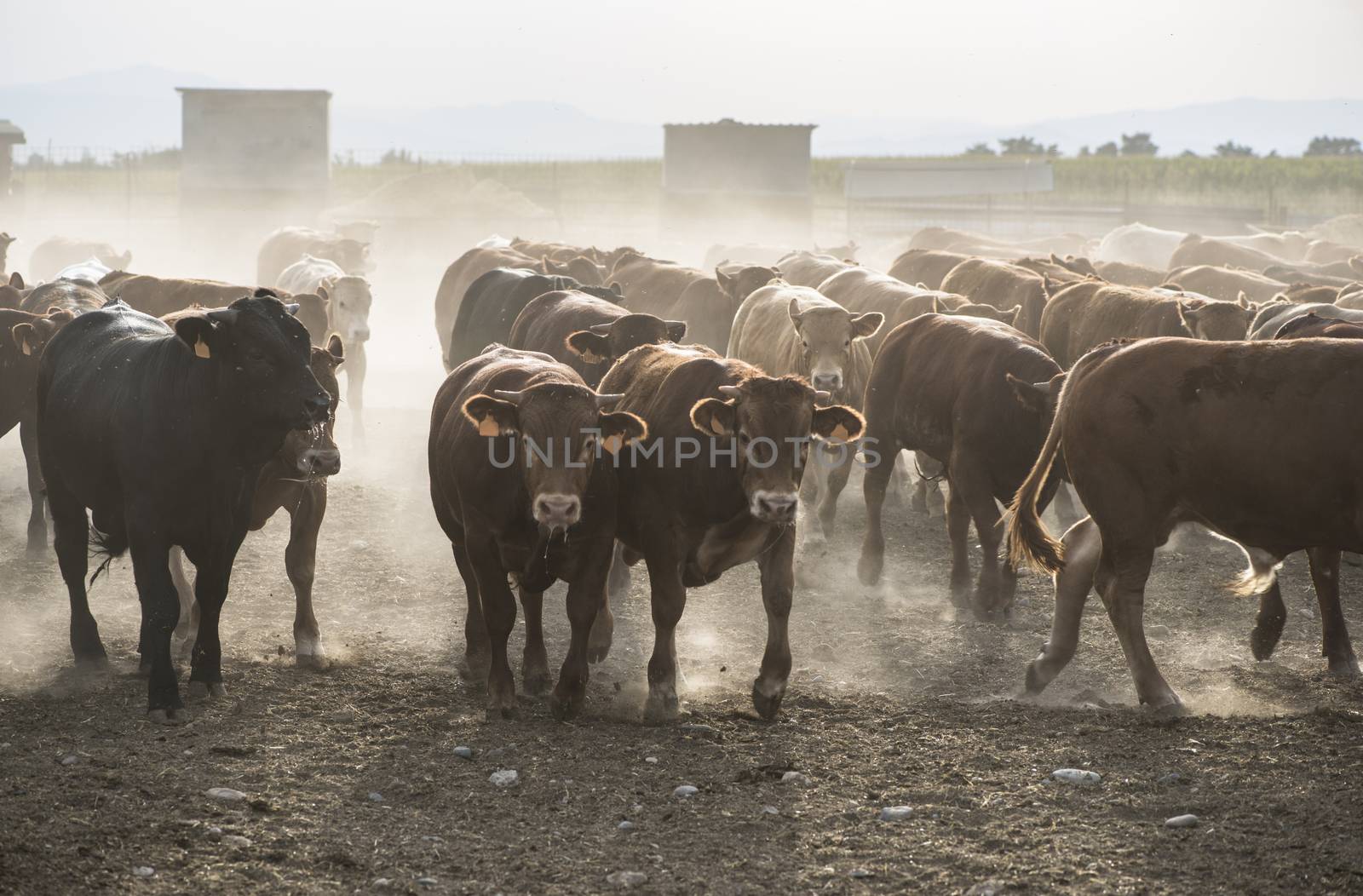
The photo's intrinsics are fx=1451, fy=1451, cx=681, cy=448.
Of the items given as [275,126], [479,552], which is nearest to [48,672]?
[479,552]

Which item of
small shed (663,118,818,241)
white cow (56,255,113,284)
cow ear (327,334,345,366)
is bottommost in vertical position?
cow ear (327,334,345,366)

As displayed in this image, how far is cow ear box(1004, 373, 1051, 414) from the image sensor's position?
827 centimetres

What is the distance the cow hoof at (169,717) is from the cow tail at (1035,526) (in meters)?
3.96

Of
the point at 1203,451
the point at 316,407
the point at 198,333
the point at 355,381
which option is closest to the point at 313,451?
the point at 316,407

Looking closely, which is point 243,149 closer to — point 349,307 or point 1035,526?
point 349,307

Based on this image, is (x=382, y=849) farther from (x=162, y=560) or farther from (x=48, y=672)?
(x=48, y=672)

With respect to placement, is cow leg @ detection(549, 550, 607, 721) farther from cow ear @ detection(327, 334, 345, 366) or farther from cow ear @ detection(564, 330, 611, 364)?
cow ear @ detection(564, 330, 611, 364)

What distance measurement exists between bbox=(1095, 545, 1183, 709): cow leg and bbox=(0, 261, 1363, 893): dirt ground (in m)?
0.16

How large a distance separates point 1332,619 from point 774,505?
10.6 feet

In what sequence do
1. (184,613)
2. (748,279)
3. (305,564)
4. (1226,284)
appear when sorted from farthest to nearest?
1. (1226,284)
2. (748,279)
3. (184,613)
4. (305,564)

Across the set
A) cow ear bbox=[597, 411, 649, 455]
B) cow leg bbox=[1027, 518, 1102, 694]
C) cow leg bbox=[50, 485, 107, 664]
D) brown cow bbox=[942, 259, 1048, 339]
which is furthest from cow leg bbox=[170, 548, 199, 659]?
brown cow bbox=[942, 259, 1048, 339]

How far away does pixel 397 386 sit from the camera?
19969mm

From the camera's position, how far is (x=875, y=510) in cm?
992

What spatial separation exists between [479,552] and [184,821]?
184cm
